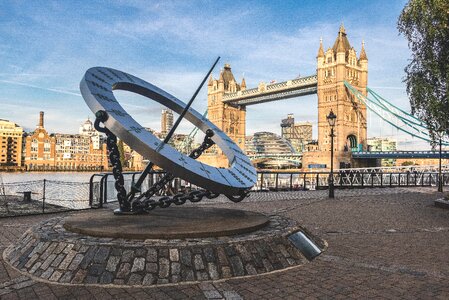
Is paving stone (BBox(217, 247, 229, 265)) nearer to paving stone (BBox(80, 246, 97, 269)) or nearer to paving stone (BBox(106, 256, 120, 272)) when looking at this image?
paving stone (BBox(106, 256, 120, 272))

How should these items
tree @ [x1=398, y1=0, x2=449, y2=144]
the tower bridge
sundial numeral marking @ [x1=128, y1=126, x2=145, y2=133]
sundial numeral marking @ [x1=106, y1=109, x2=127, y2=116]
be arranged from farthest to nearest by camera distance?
the tower bridge < tree @ [x1=398, y1=0, x2=449, y2=144] < sundial numeral marking @ [x1=106, y1=109, x2=127, y2=116] < sundial numeral marking @ [x1=128, y1=126, x2=145, y2=133]

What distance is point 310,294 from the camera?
171 inches

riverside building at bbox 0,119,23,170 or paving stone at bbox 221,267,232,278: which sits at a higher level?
riverside building at bbox 0,119,23,170

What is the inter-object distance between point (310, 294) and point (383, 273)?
1.38 m

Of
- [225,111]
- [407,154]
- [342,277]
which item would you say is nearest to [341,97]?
[407,154]

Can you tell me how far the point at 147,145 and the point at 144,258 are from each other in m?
1.71

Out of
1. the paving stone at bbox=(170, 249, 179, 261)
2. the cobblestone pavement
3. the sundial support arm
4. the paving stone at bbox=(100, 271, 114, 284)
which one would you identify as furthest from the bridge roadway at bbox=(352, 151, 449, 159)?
the paving stone at bbox=(100, 271, 114, 284)

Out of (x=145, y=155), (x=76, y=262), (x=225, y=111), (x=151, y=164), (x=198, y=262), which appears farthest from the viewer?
(x=225, y=111)

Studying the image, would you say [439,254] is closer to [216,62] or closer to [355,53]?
[216,62]

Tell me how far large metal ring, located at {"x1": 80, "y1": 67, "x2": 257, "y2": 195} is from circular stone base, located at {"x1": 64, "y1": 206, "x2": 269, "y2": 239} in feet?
1.97

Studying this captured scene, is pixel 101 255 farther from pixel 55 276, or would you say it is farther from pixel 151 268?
pixel 151 268

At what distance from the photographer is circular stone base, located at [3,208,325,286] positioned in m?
4.73

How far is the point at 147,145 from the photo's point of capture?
581 cm

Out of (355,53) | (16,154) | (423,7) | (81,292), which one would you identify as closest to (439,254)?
(81,292)
